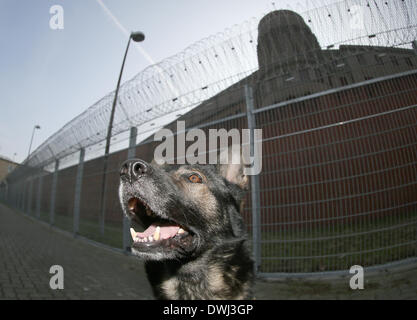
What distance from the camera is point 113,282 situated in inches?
182

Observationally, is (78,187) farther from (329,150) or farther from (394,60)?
(394,60)

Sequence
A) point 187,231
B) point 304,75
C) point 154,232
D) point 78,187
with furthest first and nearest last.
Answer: point 78,187, point 304,75, point 187,231, point 154,232

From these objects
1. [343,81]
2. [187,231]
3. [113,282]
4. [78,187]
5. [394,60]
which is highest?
[394,60]

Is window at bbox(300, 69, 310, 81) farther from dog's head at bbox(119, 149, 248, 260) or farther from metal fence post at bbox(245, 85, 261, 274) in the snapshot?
dog's head at bbox(119, 149, 248, 260)

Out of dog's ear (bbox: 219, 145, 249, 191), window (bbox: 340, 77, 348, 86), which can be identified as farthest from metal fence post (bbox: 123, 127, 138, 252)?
window (bbox: 340, 77, 348, 86)

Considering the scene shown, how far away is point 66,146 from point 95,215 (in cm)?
400

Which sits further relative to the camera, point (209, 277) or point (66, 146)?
point (66, 146)

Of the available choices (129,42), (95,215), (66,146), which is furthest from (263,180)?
(129,42)

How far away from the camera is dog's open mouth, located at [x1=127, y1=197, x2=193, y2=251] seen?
2.15m

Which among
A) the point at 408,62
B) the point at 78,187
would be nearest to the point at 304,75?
the point at 408,62

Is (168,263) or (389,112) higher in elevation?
(389,112)

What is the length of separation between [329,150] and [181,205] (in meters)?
2.96

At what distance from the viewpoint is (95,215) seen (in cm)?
798
